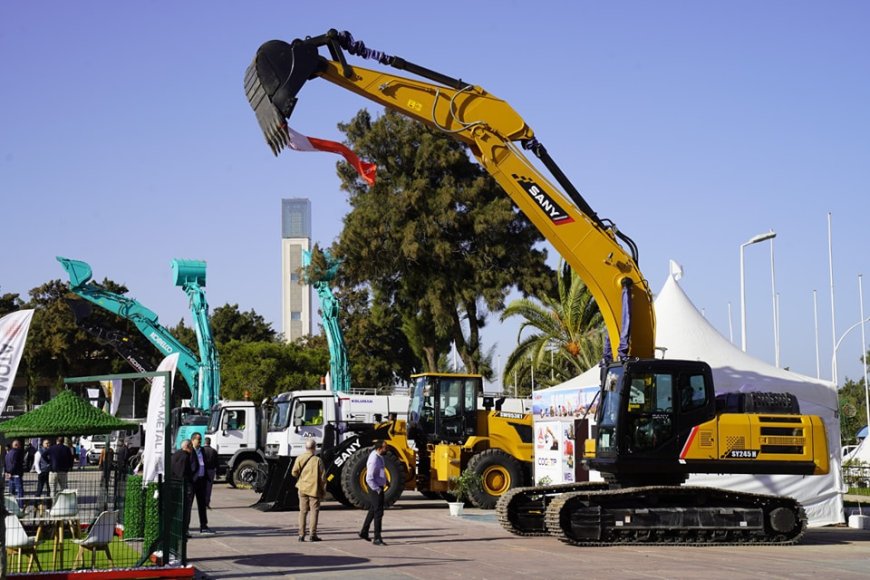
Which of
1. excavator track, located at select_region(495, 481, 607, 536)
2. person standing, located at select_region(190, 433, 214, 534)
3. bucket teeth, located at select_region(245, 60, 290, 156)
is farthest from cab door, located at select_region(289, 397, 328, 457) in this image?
bucket teeth, located at select_region(245, 60, 290, 156)

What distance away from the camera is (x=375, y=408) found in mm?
32969

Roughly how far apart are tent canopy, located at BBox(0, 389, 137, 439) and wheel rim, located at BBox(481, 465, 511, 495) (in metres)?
10.5

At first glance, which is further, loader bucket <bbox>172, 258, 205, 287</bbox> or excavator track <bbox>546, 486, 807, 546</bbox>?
loader bucket <bbox>172, 258, 205, 287</bbox>

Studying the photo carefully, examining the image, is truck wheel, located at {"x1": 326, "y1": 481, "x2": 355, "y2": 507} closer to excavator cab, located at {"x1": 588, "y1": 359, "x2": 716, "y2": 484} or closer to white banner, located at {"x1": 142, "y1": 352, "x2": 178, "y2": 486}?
excavator cab, located at {"x1": 588, "y1": 359, "x2": 716, "y2": 484}

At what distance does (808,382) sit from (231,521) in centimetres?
1180

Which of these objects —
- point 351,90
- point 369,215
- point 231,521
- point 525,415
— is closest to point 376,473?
point 231,521

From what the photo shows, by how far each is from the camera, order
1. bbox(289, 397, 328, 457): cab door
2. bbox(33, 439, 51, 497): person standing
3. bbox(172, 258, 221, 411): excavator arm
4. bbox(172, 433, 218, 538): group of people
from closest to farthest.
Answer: bbox(172, 433, 218, 538): group of people, bbox(33, 439, 51, 497): person standing, bbox(289, 397, 328, 457): cab door, bbox(172, 258, 221, 411): excavator arm

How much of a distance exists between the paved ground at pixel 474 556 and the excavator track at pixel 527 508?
298 millimetres

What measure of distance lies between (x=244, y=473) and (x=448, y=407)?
37.2 ft

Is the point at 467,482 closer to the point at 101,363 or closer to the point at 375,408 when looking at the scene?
the point at 375,408

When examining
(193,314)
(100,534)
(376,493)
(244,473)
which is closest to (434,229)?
(244,473)

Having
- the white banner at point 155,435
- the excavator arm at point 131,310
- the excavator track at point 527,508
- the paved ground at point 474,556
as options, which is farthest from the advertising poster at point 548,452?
the excavator arm at point 131,310

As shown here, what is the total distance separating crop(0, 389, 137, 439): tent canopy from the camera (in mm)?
15359

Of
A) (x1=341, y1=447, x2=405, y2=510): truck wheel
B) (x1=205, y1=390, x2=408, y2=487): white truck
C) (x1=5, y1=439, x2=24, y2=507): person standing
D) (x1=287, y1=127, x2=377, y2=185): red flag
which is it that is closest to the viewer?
(x1=287, y1=127, x2=377, y2=185): red flag
